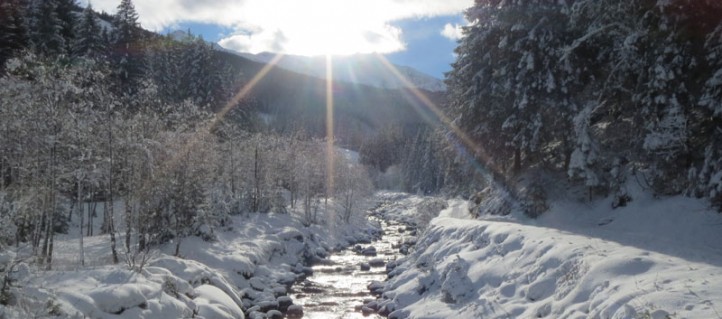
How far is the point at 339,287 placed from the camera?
73.0ft

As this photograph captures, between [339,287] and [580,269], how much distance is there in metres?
13.6

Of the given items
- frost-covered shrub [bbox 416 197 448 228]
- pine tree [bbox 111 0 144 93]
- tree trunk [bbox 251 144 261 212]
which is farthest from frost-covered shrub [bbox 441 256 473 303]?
pine tree [bbox 111 0 144 93]

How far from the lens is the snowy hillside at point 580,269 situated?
26.9 feet

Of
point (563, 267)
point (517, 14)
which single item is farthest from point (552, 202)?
point (563, 267)

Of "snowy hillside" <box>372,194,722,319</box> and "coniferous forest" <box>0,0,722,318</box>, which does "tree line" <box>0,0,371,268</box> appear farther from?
"snowy hillside" <box>372,194,722,319</box>

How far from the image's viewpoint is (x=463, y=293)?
1372cm

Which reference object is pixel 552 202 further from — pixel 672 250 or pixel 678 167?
pixel 672 250

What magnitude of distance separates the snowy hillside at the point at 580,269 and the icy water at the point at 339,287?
1449 mm

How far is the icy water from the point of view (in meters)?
18.0

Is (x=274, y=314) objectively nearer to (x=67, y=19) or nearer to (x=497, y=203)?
(x=497, y=203)

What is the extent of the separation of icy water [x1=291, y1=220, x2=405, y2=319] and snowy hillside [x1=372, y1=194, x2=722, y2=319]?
4.75ft

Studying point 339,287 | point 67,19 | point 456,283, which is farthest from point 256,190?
point 67,19

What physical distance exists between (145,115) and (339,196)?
33.0m

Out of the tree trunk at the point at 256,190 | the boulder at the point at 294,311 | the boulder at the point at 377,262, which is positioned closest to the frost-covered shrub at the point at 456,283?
the boulder at the point at 294,311
